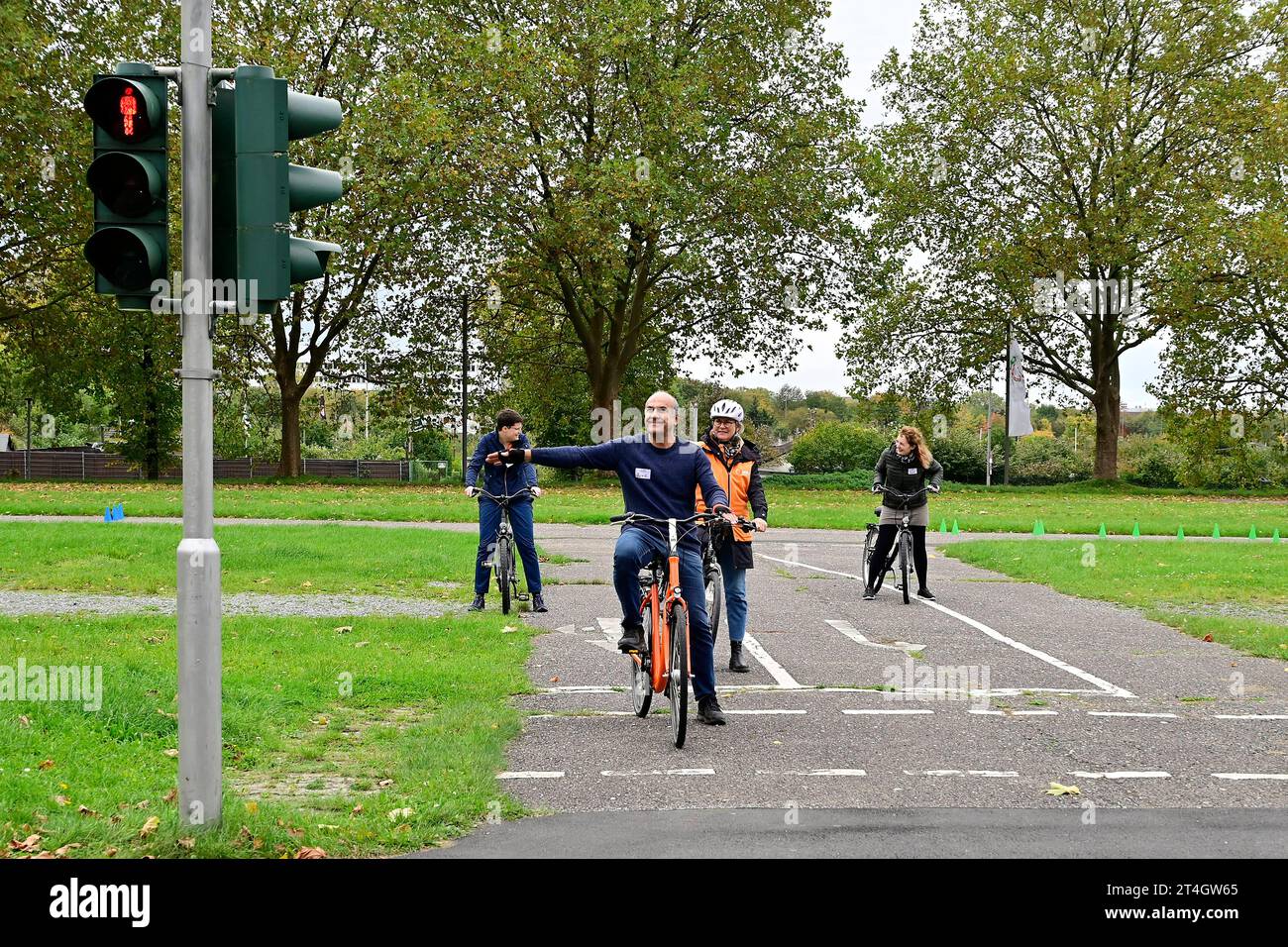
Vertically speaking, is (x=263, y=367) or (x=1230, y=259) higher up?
(x=1230, y=259)

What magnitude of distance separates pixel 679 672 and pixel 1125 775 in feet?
7.72

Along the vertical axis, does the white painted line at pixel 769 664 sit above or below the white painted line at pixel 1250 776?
above

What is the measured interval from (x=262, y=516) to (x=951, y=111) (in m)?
28.4

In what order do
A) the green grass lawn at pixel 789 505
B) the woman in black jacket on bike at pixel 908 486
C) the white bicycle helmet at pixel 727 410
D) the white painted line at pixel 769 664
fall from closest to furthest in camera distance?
the white painted line at pixel 769 664 < the white bicycle helmet at pixel 727 410 < the woman in black jacket on bike at pixel 908 486 < the green grass lawn at pixel 789 505

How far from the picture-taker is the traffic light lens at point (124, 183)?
482 cm

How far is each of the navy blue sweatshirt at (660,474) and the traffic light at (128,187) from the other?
3046 millimetres

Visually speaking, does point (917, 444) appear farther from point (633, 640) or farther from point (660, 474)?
point (633, 640)

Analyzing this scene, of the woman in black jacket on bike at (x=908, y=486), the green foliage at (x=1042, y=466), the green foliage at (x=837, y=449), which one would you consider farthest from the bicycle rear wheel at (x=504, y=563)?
the green foliage at (x=1042, y=466)

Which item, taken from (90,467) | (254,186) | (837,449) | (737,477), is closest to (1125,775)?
(737,477)

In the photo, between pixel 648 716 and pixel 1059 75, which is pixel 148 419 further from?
pixel 648 716

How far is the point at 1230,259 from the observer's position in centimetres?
3981

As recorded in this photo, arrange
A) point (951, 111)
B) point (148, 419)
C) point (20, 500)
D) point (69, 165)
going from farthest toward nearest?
point (148, 419)
point (951, 111)
point (69, 165)
point (20, 500)

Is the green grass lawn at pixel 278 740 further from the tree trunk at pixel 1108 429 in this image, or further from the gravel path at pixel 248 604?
the tree trunk at pixel 1108 429
